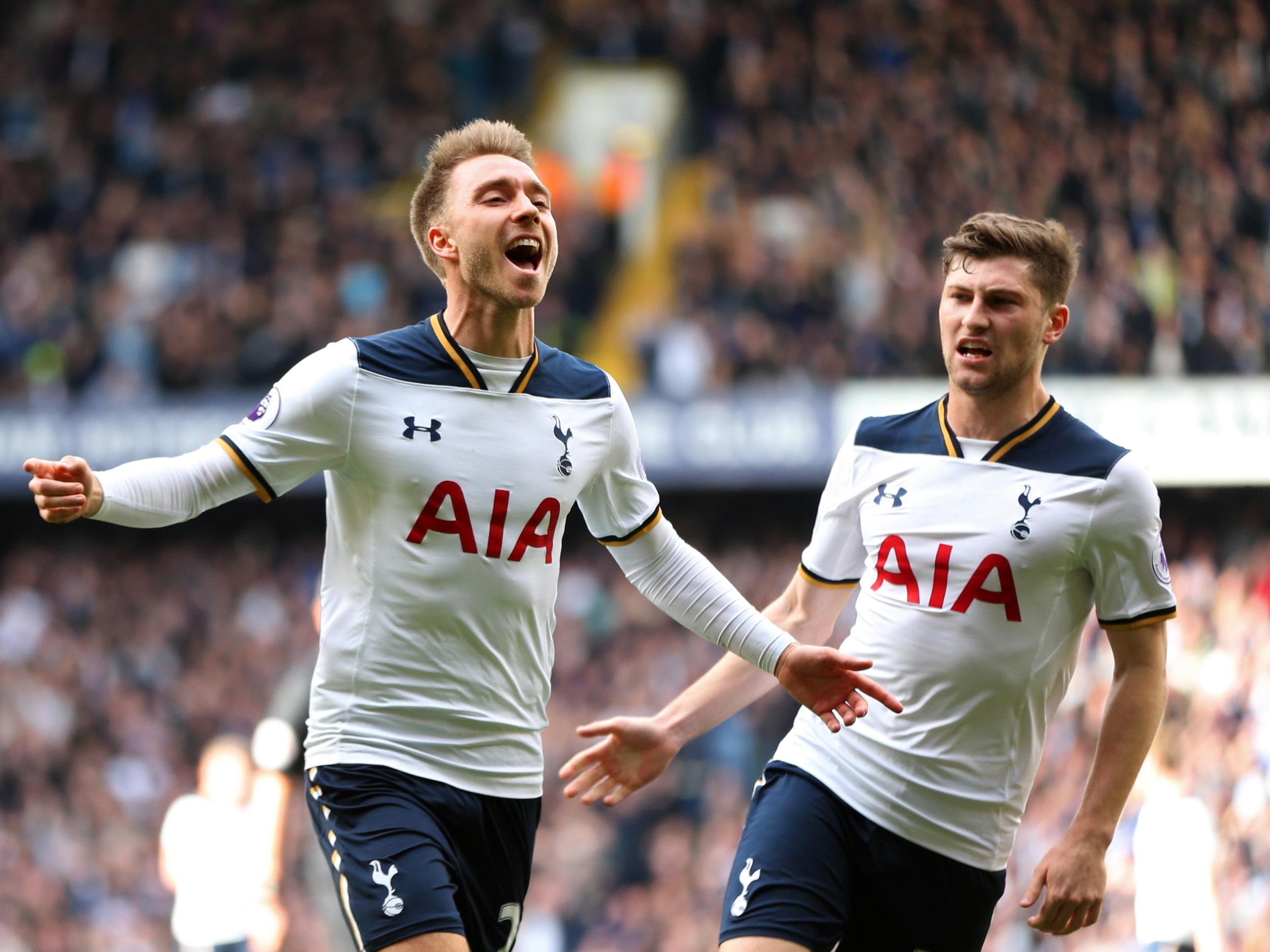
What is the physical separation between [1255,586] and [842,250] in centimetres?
476

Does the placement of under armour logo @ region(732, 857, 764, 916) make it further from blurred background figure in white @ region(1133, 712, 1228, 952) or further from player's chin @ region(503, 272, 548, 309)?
blurred background figure in white @ region(1133, 712, 1228, 952)

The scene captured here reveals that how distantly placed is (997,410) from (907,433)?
10.2 inches

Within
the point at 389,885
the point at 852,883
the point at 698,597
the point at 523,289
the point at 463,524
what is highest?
the point at 523,289

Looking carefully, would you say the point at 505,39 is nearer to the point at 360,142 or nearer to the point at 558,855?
the point at 360,142

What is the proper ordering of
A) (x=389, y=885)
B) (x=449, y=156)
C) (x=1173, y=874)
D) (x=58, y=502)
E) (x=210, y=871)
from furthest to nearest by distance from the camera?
(x=210, y=871) < (x=1173, y=874) < (x=449, y=156) < (x=389, y=885) < (x=58, y=502)

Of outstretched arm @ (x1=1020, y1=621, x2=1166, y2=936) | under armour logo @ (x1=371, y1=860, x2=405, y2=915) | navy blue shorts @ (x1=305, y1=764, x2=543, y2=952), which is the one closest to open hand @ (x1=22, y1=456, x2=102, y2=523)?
navy blue shorts @ (x1=305, y1=764, x2=543, y2=952)

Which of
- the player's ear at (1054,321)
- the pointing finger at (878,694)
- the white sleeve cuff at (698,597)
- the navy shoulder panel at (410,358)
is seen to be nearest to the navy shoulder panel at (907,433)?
the player's ear at (1054,321)

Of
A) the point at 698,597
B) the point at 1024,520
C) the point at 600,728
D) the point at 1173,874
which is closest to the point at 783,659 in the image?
the point at 698,597

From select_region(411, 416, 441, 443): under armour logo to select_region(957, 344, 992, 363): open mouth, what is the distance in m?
1.37

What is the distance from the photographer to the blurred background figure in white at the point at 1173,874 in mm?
9547

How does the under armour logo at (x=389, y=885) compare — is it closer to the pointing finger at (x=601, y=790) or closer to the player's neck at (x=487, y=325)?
the pointing finger at (x=601, y=790)

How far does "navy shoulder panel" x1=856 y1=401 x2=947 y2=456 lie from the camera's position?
416 cm

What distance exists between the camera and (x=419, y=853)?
3.51 m

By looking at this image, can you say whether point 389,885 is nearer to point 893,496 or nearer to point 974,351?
point 893,496
